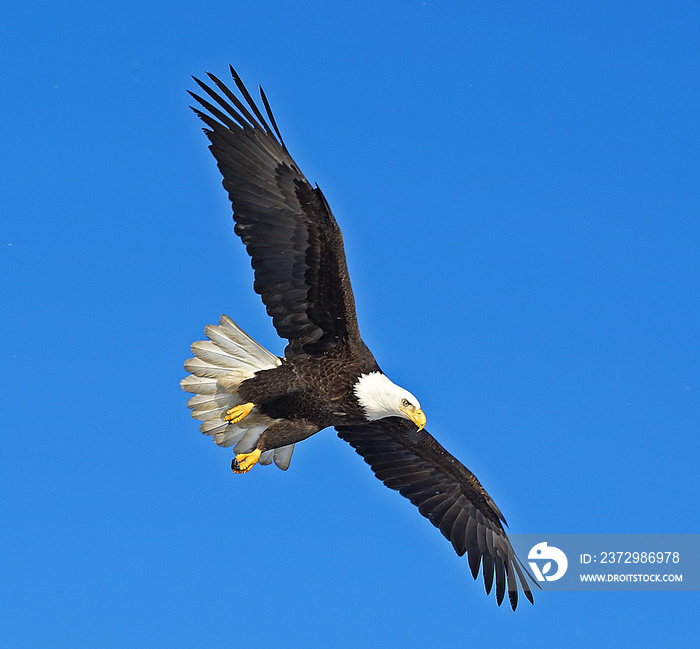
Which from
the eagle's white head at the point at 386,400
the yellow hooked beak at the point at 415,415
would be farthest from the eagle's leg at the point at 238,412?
the yellow hooked beak at the point at 415,415

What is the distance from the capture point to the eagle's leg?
8469 mm

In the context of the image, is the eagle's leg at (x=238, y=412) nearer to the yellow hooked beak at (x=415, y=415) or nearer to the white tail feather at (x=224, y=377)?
the white tail feather at (x=224, y=377)

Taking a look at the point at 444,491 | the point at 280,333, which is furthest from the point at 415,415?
the point at 444,491

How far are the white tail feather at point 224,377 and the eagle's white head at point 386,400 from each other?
2.56 feet

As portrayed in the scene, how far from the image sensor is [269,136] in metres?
8.04

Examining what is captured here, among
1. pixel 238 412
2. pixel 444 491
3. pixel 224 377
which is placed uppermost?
pixel 444 491

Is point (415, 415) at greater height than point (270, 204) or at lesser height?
lesser

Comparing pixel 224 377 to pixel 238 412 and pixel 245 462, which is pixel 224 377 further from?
pixel 245 462

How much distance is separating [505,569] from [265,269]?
3.81 meters

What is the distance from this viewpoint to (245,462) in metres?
8.74

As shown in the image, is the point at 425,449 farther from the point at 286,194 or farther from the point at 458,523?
the point at 286,194

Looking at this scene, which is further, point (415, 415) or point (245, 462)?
point (245, 462)

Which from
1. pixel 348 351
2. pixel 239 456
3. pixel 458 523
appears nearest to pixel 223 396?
pixel 239 456

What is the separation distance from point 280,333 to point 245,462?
1.17 meters
